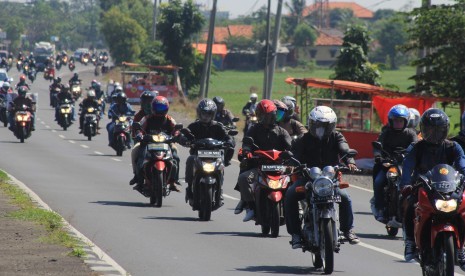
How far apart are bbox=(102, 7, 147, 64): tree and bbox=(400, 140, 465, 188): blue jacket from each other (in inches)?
4653

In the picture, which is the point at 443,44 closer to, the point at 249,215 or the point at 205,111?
the point at 205,111

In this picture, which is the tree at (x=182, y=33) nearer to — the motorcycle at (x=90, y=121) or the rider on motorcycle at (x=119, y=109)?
the motorcycle at (x=90, y=121)

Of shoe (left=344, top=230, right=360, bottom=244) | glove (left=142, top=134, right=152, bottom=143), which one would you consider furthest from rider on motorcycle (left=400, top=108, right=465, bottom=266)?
glove (left=142, top=134, right=152, bottom=143)

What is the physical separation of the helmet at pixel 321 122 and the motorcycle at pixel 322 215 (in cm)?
49

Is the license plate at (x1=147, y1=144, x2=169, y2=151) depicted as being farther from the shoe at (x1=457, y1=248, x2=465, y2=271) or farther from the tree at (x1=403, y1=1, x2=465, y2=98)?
the tree at (x1=403, y1=1, x2=465, y2=98)

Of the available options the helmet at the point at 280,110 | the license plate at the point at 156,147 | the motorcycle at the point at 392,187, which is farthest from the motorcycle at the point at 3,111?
the motorcycle at the point at 392,187

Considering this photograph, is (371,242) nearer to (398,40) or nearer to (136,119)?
(136,119)

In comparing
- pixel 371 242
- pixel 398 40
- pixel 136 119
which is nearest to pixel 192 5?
pixel 136 119

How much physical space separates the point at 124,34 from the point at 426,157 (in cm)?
11962

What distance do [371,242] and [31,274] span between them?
5590mm

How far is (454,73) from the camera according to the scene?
36938mm

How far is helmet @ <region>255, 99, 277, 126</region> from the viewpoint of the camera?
1594cm

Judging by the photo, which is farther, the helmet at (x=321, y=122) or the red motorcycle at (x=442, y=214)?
the helmet at (x=321, y=122)

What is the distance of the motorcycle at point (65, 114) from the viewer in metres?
46.7
